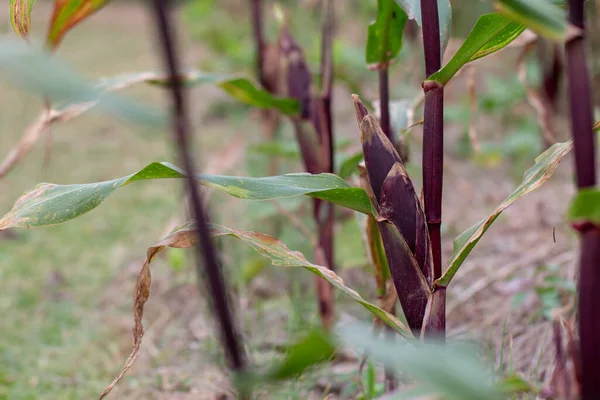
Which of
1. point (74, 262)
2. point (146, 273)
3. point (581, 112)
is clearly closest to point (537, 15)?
point (581, 112)

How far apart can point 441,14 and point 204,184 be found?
301mm

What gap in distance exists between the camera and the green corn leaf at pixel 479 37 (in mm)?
559

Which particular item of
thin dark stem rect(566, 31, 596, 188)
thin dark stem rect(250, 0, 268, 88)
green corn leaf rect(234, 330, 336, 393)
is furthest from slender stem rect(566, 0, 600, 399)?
thin dark stem rect(250, 0, 268, 88)

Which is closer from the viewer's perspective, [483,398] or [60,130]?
[483,398]

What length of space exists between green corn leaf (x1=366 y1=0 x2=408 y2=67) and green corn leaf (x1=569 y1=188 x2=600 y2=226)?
41 centimetres

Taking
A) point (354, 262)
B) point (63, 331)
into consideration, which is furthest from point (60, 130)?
point (354, 262)

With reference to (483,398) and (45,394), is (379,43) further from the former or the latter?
(45,394)

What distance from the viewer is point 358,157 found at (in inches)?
33.9

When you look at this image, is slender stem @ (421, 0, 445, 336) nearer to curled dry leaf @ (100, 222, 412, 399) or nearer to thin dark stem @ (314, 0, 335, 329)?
curled dry leaf @ (100, 222, 412, 399)

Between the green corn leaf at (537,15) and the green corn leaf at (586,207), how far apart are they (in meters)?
0.10

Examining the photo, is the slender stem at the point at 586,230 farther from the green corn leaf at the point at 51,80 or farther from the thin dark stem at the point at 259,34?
the thin dark stem at the point at 259,34

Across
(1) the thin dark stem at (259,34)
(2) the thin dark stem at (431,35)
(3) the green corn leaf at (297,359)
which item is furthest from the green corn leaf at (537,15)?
(1) the thin dark stem at (259,34)

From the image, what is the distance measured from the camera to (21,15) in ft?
2.02

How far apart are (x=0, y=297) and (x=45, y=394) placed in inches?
19.5
